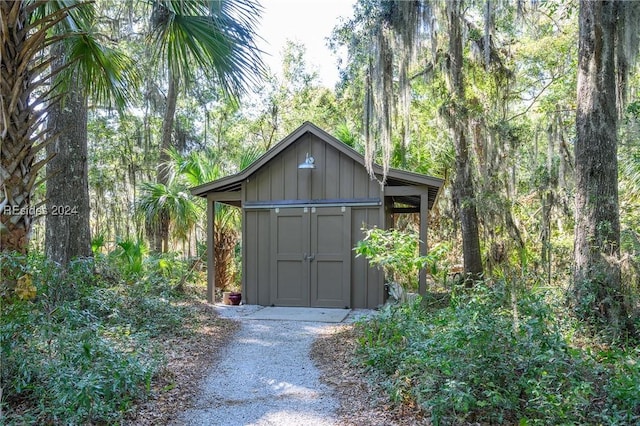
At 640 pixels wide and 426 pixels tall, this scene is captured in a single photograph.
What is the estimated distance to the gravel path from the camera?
340cm

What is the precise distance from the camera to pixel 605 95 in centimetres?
508

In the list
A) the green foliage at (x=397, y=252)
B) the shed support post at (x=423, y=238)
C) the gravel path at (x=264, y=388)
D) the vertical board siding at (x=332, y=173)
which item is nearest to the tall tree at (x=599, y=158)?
the green foliage at (x=397, y=252)

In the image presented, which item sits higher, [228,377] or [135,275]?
[135,275]

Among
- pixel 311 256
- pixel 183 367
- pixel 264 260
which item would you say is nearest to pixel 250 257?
pixel 264 260

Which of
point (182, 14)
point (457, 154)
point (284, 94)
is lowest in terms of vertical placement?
point (457, 154)

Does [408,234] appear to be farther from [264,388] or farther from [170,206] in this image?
[170,206]

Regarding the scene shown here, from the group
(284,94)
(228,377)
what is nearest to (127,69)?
(228,377)

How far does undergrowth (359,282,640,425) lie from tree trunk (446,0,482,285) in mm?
4476

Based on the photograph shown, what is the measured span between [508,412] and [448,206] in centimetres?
897

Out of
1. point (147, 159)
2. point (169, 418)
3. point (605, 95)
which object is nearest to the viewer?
point (169, 418)

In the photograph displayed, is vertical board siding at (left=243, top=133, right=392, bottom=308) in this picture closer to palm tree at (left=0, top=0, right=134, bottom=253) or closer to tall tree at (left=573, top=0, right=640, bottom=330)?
tall tree at (left=573, top=0, right=640, bottom=330)

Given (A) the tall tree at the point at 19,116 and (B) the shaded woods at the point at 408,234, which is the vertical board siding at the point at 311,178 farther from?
(A) the tall tree at the point at 19,116

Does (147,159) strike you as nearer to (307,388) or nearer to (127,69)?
(127,69)

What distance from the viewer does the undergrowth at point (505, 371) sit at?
10.00ft
